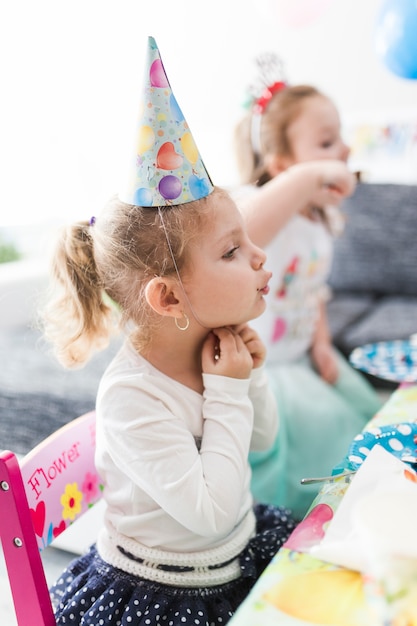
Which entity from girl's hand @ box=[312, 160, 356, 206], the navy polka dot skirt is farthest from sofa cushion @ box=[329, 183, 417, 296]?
the navy polka dot skirt

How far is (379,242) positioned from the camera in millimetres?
2326

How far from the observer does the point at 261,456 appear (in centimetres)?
137

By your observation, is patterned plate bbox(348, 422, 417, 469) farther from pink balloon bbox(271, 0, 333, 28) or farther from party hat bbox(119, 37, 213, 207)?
pink balloon bbox(271, 0, 333, 28)

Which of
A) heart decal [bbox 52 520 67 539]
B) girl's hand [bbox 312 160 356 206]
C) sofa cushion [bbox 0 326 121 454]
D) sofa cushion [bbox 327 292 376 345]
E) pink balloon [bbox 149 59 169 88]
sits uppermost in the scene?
pink balloon [bbox 149 59 169 88]

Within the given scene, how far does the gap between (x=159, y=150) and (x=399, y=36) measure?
112 centimetres

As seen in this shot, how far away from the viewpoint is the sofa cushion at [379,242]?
90.1 inches

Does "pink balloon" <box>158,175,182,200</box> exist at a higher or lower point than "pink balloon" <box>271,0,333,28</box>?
lower

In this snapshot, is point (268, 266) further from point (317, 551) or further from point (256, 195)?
point (317, 551)

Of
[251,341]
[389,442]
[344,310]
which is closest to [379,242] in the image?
[344,310]

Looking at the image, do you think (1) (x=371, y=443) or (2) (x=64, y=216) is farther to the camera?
(2) (x=64, y=216)

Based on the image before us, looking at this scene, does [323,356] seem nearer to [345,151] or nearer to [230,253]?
[345,151]

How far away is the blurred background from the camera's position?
2.49 metres

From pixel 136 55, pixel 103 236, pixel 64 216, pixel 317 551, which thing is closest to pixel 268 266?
pixel 103 236

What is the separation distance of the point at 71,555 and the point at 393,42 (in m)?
1.50
